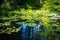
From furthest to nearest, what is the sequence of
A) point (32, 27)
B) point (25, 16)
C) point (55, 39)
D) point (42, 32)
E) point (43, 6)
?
point (43, 6), point (25, 16), point (32, 27), point (42, 32), point (55, 39)

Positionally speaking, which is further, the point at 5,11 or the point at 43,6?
the point at 43,6

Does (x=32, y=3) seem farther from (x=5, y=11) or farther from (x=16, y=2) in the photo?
(x=5, y=11)

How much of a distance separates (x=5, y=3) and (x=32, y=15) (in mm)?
4611

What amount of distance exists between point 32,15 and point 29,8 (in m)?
3.23

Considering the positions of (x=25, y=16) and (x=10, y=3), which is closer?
(x=25, y=16)

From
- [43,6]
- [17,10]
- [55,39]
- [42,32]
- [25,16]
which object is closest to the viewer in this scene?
[55,39]

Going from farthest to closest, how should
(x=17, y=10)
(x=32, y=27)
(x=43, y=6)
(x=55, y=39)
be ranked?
1. (x=43, y=6)
2. (x=17, y=10)
3. (x=32, y=27)
4. (x=55, y=39)

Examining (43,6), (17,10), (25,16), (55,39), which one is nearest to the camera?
(55,39)

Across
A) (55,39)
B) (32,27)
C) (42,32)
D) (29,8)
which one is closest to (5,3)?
(29,8)

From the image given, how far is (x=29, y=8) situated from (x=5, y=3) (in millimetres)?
3466

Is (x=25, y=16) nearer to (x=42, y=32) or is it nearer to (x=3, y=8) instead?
(x=3, y=8)

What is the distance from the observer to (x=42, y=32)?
2031 cm

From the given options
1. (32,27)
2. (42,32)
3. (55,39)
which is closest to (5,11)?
(32,27)

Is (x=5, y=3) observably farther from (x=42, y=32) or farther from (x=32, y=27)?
(x=42, y=32)
